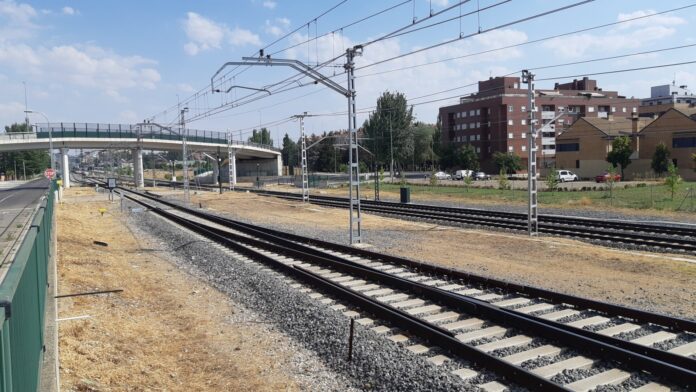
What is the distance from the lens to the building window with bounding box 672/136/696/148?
66938 mm

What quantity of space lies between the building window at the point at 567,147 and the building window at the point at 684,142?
14.6 m

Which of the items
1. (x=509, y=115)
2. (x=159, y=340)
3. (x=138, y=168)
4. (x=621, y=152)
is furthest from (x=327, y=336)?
(x=509, y=115)

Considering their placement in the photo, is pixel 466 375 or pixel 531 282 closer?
pixel 466 375

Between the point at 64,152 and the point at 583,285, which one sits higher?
the point at 64,152

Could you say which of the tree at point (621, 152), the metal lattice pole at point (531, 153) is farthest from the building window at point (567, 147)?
the metal lattice pole at point (531, 153)

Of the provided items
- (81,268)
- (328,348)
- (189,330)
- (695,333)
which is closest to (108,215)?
(81,268)

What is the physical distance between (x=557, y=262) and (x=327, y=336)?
906cm

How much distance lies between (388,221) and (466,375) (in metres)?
20.9

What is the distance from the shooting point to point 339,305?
10656 mm

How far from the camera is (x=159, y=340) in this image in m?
9.31

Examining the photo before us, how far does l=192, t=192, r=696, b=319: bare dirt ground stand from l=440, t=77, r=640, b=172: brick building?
250ft

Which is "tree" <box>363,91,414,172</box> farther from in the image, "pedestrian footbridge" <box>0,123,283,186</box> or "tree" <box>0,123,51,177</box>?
"tree" <box>0,123,51,177</box>

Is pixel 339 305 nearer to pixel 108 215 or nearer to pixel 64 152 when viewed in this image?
pixel 108 215

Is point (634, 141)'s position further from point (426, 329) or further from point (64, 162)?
point (64, 162)
